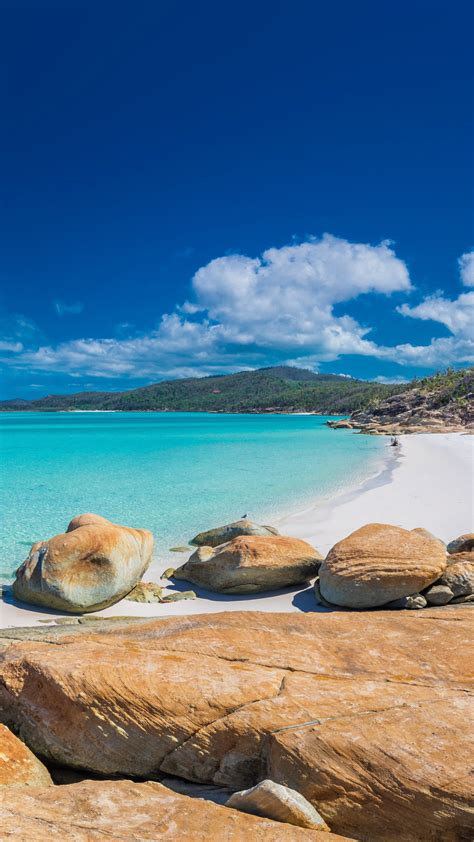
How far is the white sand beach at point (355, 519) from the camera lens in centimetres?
981

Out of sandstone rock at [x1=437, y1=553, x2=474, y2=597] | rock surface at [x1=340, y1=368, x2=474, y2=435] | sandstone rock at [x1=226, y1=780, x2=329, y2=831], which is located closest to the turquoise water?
sandstone rock at [x1=437, y1=553, x2=474, y2=597]

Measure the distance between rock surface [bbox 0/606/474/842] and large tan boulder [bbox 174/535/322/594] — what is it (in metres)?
5.17

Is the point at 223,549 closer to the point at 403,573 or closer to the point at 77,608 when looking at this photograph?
the point at 77,608

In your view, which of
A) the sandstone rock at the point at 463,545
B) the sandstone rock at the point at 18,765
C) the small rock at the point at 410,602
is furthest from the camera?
the sandstone rock at the point at 463,545

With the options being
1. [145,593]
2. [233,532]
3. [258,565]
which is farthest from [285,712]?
[233,532]

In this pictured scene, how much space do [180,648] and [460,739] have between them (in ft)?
8.75

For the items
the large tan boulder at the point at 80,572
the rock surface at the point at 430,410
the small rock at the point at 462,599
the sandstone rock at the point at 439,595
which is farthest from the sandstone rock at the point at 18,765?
the rock surface at the point at 430,410

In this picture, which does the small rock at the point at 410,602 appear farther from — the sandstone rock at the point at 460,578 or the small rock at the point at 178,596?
the small rock at the point at 178,596

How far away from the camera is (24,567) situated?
10.4m

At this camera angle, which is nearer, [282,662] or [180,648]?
[282,662]

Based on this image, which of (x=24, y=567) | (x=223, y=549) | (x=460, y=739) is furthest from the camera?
(x=223, y=549)

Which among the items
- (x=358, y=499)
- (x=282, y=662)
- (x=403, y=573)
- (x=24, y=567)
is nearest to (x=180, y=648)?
(x=282, y=662)

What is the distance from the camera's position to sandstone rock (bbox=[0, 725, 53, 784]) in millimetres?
3740

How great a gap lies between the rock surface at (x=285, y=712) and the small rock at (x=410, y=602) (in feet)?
9.73
